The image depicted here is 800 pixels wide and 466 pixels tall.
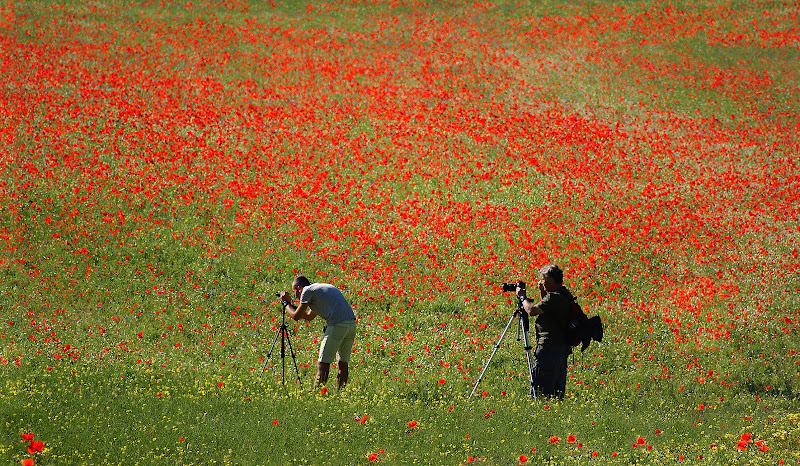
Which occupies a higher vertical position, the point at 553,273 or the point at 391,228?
the point at 553,273

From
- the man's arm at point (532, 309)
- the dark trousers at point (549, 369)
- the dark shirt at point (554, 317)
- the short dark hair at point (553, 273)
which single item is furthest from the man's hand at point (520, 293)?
the dark trousers at point (549, 369)

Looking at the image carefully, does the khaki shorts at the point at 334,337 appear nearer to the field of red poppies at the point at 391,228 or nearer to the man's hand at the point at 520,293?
the field of red poppies at the point at 391,228

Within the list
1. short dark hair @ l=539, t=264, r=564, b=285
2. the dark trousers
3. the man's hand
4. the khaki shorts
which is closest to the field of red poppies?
the dark trousers

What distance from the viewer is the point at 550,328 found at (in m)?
10.4

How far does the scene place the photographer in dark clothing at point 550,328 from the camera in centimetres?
1016

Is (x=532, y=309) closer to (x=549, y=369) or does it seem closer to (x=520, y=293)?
(x=520, y=293)

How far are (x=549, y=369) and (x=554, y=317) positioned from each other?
850 millimetres

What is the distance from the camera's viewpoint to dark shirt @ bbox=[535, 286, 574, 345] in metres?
10.2

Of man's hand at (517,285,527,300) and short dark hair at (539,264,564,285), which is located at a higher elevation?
short dark hair at (539,264,564,285)

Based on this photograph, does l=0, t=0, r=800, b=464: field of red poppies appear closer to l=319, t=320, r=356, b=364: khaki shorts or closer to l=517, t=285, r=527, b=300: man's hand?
l=319, t=320, r=356, b=364: khaki shorts

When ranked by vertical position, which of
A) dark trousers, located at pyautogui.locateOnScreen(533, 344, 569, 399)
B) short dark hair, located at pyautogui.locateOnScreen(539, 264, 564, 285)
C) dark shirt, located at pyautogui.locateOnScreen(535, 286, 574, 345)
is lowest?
dark trousers, located at pyautogui.locateOnScreen(533, 344, 569, 399)

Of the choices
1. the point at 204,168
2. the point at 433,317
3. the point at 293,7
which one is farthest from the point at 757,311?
the point at 293,7

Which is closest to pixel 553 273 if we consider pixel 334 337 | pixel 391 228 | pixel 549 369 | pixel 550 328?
pixel 550 328

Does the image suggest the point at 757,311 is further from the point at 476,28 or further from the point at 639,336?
the point at 476,28
